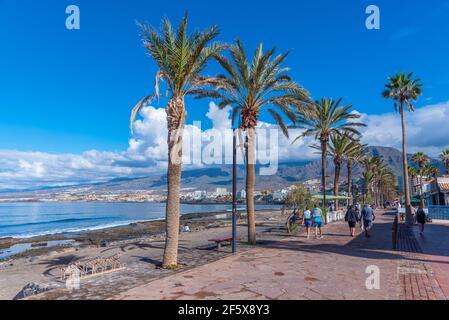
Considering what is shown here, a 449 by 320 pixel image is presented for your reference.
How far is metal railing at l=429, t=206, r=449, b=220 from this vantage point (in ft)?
89.3

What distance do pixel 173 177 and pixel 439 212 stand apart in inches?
1064

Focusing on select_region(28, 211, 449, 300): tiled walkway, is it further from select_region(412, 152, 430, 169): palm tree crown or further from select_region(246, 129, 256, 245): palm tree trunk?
select_region(412, 152, 430, 169): palm tree crown

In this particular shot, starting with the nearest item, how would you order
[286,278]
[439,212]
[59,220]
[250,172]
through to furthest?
1. [286,278]
2. [250,172]
3. [439,212]
4. [59,220]

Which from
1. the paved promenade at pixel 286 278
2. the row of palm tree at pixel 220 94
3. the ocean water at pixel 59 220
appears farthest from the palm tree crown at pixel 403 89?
the ocean water at pixel 59 220

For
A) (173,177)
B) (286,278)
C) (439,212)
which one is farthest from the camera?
(439,212)

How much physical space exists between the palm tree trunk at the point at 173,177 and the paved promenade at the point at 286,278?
3.79 ft

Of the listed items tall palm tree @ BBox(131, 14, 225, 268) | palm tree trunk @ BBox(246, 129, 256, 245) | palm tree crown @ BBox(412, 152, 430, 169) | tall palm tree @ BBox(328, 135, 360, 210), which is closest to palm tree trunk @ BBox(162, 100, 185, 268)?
tall palm tree @ BBox(131, 14, 225, 268)

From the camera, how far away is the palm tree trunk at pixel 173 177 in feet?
33.2

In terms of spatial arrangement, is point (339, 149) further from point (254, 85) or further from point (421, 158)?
point (421, 158)

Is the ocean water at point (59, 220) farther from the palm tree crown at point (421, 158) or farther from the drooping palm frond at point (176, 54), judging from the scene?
the palm tree crown at point (421, 158)

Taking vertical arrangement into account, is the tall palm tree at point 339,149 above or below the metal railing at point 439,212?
above

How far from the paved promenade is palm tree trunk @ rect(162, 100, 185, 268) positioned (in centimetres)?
116

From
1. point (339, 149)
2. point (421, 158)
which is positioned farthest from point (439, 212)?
point (421, 158)

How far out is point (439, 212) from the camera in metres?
28.0
